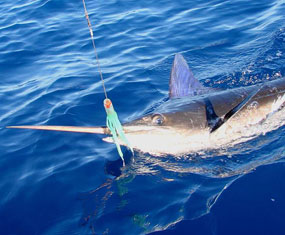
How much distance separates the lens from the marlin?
4.61m

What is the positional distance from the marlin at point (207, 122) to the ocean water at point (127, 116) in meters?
0.16

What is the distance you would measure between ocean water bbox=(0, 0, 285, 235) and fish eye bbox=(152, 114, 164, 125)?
0.52 m

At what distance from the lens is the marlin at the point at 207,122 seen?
4605 mm

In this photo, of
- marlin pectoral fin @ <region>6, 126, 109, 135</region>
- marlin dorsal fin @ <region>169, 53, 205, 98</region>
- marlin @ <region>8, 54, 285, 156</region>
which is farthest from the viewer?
marlin dorsal fin @ <region>169, 53, 205, 98</region>

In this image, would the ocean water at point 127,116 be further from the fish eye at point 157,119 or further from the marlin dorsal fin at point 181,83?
the marlin dorsal fin at point 181,83

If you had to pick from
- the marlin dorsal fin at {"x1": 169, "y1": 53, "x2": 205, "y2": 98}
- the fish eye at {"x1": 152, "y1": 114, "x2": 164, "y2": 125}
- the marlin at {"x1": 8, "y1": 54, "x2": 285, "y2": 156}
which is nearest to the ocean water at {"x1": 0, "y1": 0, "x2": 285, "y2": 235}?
the marlin at {"x1": 8, "y1": 54, "x2": 285, "y2": 156}

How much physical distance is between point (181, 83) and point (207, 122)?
1.37m

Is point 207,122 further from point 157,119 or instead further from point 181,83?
point 181,83

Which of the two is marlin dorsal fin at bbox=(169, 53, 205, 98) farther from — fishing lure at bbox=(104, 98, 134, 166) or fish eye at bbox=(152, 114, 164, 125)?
fishing lure at bbox=(104, 98, 134, 166)

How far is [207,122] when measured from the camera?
485 cm

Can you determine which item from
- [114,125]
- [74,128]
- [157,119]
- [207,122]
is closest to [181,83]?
[207,122]

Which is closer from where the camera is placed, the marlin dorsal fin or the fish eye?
the fish eye

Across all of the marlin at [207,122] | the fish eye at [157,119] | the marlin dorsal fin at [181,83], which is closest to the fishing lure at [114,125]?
the marlin at [207,122]

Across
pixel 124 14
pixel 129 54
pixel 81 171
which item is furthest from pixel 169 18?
pixel 81 171
